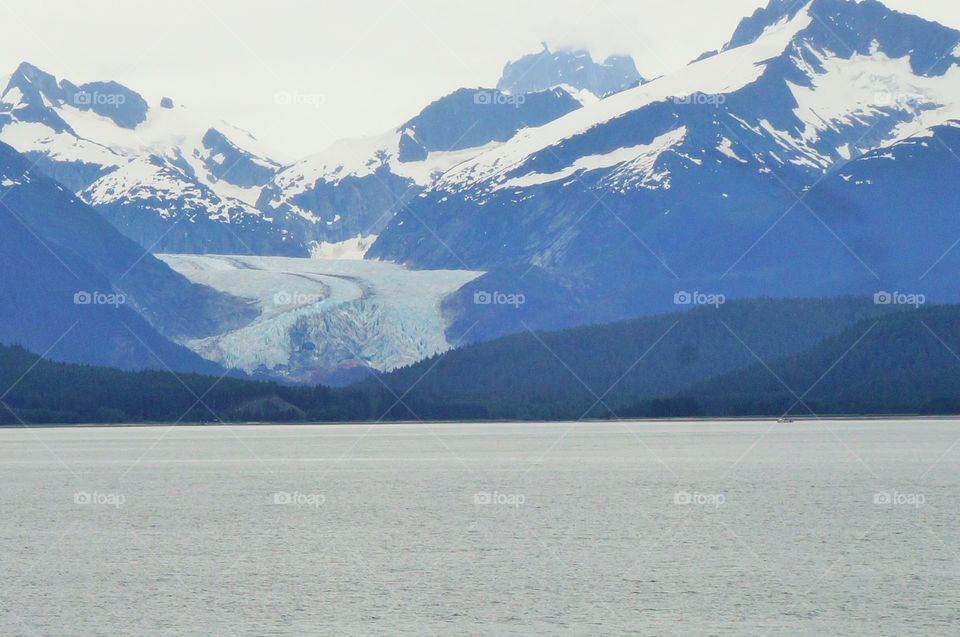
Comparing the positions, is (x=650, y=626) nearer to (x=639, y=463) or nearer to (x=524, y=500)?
(x=524, y=500)

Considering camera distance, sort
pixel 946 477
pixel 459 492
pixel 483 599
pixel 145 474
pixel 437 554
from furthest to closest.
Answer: pixel 145 474 → pixel 946 477 → pixel 459 492 → pixel 437 554 → pixel 483 599

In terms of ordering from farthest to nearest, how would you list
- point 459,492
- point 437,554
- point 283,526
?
point 459,492
point 283,526
point 437,554

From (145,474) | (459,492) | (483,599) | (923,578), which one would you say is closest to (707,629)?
(483,599)

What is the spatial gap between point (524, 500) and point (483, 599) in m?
50.3

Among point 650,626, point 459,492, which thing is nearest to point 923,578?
point 650,626

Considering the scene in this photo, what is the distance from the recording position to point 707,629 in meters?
62.8

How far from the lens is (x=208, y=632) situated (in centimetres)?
6338

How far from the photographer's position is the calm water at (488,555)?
217 ft

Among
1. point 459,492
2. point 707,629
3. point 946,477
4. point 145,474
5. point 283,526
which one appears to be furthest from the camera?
point 145,474

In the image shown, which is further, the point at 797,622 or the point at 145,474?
the point at 145,474

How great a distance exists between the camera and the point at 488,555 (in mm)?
86188

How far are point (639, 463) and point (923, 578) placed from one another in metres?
103

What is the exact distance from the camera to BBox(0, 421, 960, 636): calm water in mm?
66000

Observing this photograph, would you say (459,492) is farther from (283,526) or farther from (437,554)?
(437,554)
